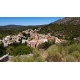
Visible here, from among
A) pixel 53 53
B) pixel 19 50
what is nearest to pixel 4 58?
pixel 19 50

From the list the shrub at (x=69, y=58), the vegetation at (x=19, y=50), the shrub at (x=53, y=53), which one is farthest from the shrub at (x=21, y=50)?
the shrub at (x=69, y=58)

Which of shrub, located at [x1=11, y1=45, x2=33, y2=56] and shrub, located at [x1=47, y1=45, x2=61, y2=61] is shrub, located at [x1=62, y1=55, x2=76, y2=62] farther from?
shrub, located at [x1=11, y1=45, x2=33, y2=56]

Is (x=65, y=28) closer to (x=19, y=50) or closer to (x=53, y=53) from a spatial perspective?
(x=53, y=53)

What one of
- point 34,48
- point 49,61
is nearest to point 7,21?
point 34,48
